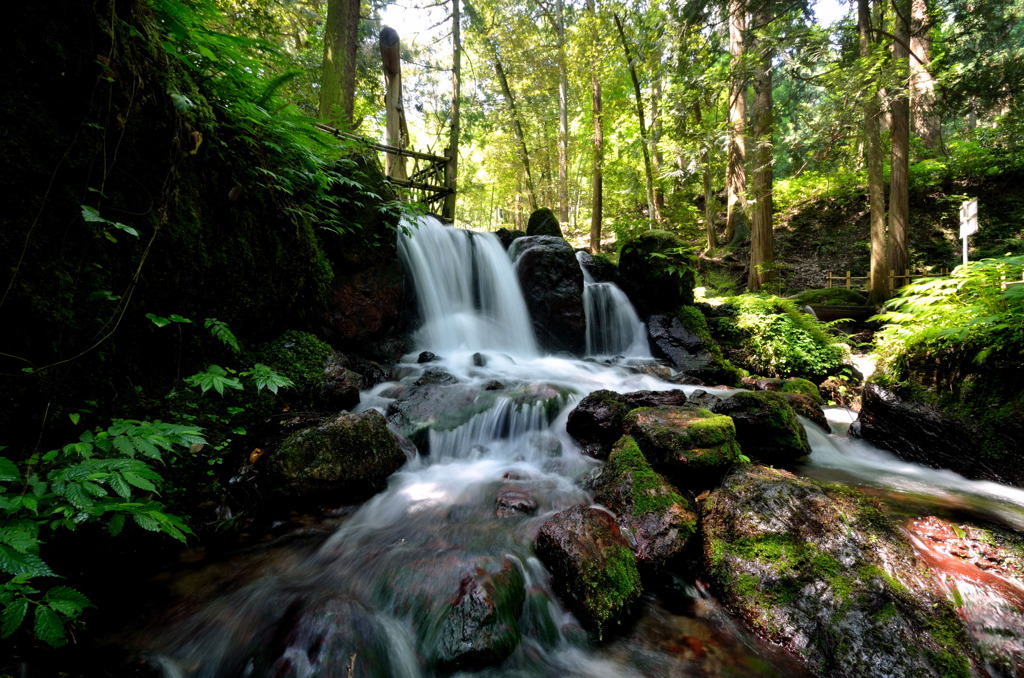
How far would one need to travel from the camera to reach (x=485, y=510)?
3598 mm

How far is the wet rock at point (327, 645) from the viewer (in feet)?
6.31

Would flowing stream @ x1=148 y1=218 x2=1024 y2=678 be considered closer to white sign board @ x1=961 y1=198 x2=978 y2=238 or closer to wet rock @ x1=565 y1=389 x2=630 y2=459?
wet rock @ x1=565 y1=389 x2=630 y2=459

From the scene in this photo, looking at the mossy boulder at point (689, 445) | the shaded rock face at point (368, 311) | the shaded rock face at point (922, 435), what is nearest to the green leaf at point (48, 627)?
the mossy boulder at point (689, 445)

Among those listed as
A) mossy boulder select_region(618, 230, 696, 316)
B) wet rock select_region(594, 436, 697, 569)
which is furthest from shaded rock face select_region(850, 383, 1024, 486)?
mossy boulder select_region(618, 230, 696, 316)

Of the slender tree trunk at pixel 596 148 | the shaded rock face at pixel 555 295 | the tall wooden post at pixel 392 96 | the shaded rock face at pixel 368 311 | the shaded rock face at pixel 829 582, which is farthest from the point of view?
the slender tree trunk at pixel 596 148

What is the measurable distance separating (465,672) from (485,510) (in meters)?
1.46

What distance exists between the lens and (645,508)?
3.11 m

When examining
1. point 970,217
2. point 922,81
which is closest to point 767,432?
point 970,217

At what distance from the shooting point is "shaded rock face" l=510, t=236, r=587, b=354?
979 centimetres

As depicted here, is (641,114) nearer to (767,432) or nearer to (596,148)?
(596,148)

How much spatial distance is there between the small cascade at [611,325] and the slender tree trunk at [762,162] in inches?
164

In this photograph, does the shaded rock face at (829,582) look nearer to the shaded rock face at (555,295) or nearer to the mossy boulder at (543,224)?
the shaded rock face at (555,295)

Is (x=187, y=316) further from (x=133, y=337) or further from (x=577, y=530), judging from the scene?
(x=577, y=530)

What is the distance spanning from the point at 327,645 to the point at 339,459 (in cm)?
172
